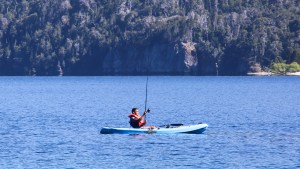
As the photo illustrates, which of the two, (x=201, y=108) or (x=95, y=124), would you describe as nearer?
(x=95, y=124)

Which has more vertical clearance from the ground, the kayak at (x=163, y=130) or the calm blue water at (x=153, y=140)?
the kayak at (x=163, y=130)

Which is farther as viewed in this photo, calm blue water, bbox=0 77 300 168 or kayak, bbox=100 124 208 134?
kayak, bbox=100 124 208 134

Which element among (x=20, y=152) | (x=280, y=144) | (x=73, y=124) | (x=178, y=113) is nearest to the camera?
(x=20, y=152)

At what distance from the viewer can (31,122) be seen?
62875 mm

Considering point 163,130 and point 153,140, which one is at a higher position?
point 163,130

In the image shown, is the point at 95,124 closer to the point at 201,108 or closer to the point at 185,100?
the point at 201,108

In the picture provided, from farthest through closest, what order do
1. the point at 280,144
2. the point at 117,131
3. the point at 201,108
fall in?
the point at 201,108, the point at 117,131, the point at 280,144

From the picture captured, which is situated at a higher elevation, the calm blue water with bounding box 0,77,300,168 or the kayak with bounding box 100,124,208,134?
the kayak with bounding box 100,124,208,134

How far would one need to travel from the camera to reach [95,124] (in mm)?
60938

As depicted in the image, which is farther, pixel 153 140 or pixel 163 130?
pixel 163 130

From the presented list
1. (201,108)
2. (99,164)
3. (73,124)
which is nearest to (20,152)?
(99,164)

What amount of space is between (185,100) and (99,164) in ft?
180

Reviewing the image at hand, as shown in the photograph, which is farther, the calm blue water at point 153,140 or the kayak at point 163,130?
the kayak at point 163,130

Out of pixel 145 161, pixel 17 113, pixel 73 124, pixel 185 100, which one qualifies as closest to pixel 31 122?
pixel 73 124
